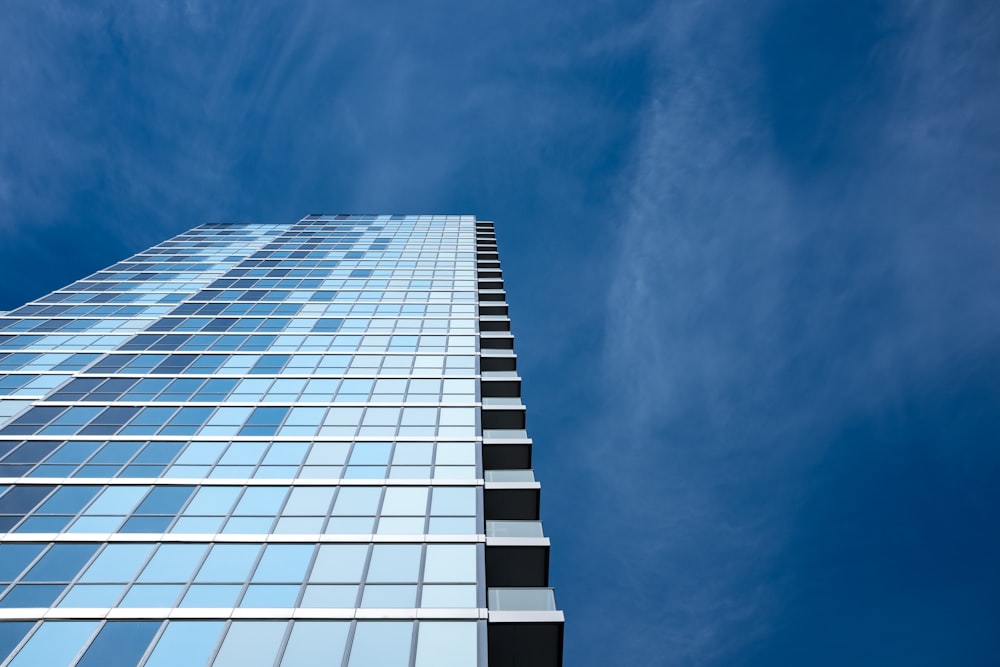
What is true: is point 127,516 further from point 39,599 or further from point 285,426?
point 285,426

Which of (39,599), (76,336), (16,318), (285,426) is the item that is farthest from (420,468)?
(16,318)

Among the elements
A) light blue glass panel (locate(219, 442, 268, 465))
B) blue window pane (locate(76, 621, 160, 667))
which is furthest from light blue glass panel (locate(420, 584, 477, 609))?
light blue glass panel (locate(219, 442, 268, 465))

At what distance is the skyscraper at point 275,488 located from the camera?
1733 centimetres

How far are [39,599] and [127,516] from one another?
371 cm

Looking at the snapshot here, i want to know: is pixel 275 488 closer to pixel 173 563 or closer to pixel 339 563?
pixel 173 563

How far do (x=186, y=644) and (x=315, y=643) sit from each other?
11.3 ft

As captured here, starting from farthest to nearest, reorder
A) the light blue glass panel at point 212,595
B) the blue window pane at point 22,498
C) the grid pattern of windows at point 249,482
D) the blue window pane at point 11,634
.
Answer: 1. the blue window pane at point 22,498
2. the light blue glass panel at point 212,595
3. the grid pattern of windows at point 249,482
4. the blue window pane at point 11,634

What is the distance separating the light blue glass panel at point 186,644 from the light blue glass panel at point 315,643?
2071mm

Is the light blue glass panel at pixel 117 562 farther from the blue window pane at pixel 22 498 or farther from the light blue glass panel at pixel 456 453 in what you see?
the light blue glass panel at pixel 456 453

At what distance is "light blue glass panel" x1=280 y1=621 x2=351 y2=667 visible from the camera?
16.4 meters

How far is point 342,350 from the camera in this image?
111ft

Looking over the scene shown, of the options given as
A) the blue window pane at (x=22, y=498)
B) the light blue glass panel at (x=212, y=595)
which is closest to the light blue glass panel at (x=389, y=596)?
the light blue glass panel at (x=212, y=595)

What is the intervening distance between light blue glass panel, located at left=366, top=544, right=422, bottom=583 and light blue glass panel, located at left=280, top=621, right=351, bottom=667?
6.39 ft

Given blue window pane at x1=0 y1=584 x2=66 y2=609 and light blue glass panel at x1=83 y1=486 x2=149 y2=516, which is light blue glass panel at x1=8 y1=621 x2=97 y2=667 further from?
light blue glass panel at x1=83 y1=486 x2=149 y2=516
